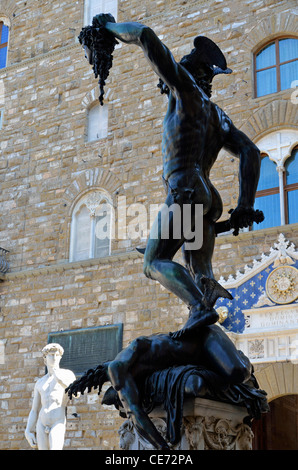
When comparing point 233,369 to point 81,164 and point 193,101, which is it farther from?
point 81,164

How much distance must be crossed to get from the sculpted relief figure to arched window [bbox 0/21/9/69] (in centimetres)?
1075

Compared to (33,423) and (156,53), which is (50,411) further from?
(156,53)

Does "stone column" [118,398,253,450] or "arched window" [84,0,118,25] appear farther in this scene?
"arched window" [84,0,118,25]

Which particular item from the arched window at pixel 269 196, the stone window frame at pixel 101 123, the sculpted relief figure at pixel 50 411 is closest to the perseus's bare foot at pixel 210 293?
the sculpted relief figure at pixel 50 411

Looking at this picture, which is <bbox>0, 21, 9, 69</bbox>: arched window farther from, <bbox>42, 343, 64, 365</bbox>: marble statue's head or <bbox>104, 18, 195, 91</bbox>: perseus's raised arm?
<bbox>104, 18, 195, 91</bbox>: perseus's raised arm

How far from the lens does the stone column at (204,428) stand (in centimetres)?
298

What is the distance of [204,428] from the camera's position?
3.04 m

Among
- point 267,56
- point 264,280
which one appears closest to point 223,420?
point 264,280

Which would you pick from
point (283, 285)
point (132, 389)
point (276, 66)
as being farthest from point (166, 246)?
point (276, 66)

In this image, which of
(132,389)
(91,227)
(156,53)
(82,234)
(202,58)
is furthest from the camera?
(82,234)

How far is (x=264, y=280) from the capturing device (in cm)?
1102

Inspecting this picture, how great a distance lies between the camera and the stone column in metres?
2.98

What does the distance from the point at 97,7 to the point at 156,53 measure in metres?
13.0

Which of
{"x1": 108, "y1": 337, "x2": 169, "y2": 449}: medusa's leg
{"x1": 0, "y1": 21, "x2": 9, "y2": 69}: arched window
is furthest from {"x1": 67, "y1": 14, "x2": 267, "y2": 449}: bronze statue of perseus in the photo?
{"x1": 0, "y1": 21, "x2": 9, "y2": 69}: arched window
